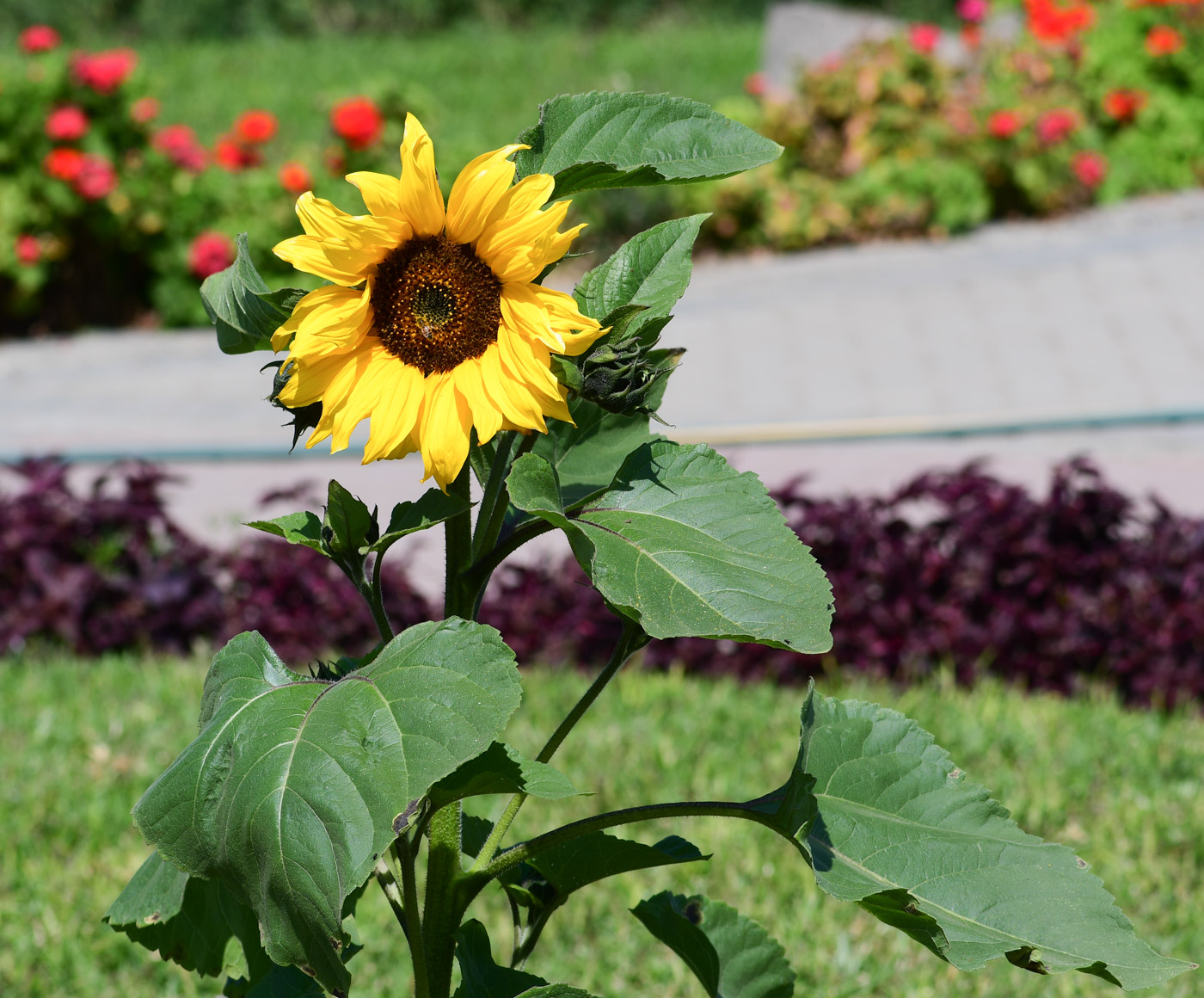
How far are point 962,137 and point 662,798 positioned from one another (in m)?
6.47

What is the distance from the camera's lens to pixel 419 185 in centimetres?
112

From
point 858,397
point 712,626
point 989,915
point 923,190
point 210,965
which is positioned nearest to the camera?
point 712,626

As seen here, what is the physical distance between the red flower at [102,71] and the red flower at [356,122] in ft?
3.72

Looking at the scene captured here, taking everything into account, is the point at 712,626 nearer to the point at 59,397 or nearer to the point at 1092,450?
the point at 1092,450

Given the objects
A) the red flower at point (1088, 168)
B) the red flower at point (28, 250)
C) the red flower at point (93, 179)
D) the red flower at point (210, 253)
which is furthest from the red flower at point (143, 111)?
the red flower at point (1088, 168)

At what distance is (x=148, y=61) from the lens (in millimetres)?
14883

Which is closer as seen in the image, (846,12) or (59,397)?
(59,397)

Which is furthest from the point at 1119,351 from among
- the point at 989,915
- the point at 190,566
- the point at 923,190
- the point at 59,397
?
the point at 989,915

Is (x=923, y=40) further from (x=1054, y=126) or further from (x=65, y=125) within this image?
(x=65, y=125)

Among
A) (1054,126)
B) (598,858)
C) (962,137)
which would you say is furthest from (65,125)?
(598,858)

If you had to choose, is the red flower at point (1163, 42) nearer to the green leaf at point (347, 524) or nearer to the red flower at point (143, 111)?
the red flower at point (143, 111)

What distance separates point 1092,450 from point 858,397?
1132 mm

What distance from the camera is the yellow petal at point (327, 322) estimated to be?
1133 mm

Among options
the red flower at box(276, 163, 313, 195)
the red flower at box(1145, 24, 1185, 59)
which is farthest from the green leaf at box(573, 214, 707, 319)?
the red flower at box(1145, 24, 1185, 59)
